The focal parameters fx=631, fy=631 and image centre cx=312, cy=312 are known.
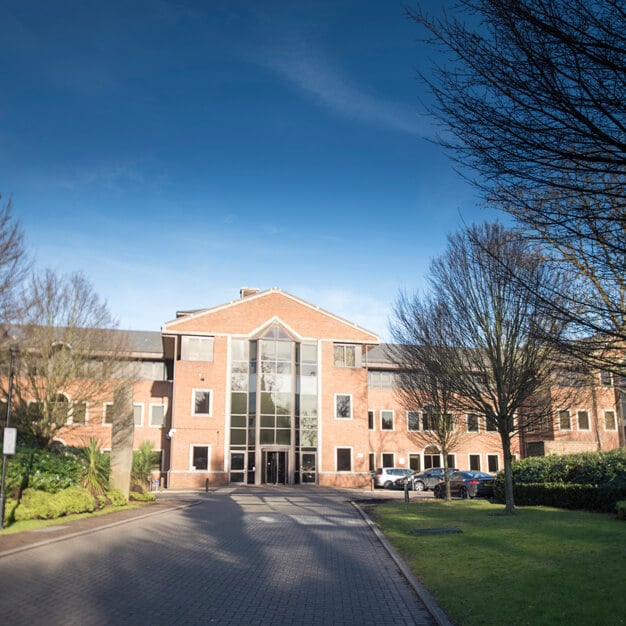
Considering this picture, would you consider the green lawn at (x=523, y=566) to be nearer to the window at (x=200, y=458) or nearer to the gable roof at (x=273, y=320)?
the window at (x=200, y=458)

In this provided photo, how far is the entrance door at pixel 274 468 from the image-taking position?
4228 centimetres

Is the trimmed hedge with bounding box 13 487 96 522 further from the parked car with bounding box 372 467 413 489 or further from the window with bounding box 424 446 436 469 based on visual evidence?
the window with bounding box 424 446 436 469

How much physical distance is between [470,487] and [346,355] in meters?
16.9

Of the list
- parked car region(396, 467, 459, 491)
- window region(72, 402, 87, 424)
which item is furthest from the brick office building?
window region(72, 402, 87, 424)

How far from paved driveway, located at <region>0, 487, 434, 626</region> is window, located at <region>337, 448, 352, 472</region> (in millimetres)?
27298

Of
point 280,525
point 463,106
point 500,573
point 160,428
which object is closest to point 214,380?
point 160,428

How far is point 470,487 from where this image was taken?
31016mm

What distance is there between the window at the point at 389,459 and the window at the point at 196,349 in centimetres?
1566

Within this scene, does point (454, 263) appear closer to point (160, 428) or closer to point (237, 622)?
point (237, 622)

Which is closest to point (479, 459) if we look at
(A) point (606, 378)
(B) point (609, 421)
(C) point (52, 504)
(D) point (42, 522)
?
(B) point (609, 421)

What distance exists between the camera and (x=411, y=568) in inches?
417

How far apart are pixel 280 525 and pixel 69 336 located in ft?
45.0

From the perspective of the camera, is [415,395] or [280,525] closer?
[280,525]

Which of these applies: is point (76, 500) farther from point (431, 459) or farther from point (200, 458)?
point (431, 459)
